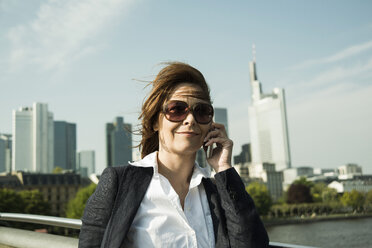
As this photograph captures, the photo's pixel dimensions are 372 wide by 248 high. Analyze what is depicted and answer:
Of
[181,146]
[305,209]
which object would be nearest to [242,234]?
[181,146]

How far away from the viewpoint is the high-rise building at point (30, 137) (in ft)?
608

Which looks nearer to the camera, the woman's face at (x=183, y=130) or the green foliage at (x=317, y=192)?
the woman's face at (x=183, y=130)

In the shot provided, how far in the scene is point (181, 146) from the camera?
2537 millimetres

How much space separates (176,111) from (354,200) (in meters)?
100

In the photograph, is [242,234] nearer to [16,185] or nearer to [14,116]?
[16,185]

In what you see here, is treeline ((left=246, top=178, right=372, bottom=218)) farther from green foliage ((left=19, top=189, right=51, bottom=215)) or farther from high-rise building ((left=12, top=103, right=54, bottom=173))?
high-rise building ((left=12, top=103, right=54, bottom=173))

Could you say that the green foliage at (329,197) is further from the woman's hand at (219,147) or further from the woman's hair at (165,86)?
the woman's hair at (165,86)

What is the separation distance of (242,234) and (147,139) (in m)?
0.92

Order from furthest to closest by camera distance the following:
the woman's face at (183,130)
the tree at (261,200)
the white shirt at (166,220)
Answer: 1. the tree at (261,200)
2. the woman's face at (183,130)
3. the white shirt at (166,220)

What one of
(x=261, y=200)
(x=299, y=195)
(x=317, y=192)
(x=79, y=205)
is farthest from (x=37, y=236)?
(x=317, y=192)

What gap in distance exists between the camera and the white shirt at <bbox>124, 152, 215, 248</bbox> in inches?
90.6

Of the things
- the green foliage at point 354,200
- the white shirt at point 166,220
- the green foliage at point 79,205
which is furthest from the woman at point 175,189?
the green foliage at point 354,200

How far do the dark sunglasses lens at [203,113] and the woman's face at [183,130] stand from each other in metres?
0.03

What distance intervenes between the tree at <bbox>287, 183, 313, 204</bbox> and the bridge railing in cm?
9262
